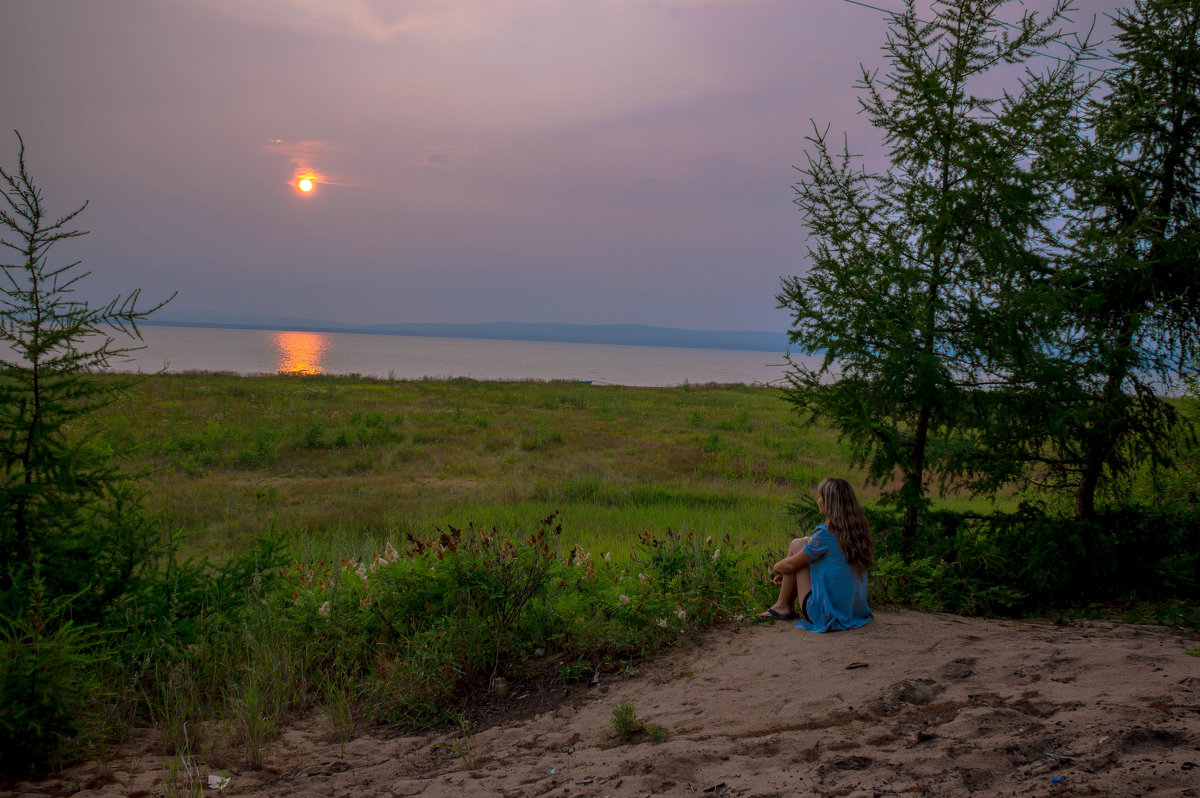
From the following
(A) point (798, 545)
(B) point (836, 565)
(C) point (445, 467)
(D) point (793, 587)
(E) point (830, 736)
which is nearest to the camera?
(E) point (830, 736)

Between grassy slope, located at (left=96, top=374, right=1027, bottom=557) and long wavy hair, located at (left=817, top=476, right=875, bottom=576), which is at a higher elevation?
long wavy hair, located at (left=817, top=476, right=875, bottom=576)

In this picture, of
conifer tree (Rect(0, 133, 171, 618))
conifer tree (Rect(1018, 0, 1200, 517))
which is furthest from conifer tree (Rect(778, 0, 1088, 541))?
conifer tree (Rect(0, 133, 171, 618))

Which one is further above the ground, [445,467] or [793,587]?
[793,587]

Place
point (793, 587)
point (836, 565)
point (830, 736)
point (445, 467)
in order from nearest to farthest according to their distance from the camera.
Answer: point (830, 736) < point (836, 565) < point (793, 587) < point (445, 467)

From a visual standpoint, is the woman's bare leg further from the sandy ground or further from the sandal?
the sandy ground

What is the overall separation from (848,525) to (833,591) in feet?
1.68

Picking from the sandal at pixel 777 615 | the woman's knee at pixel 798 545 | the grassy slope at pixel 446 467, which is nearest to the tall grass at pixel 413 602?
the grassy slope at pixel 446 467

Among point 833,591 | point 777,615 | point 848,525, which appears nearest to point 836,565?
point 833,591

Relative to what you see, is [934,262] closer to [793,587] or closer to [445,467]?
[793,587]

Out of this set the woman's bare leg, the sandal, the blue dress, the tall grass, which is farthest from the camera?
the sandal

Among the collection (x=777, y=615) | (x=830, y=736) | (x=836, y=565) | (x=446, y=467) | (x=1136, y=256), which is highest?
(x=1136, y=256)

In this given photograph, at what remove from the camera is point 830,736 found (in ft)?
10.6

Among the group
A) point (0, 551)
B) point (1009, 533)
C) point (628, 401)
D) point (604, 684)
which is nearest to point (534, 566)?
point (604, 684)

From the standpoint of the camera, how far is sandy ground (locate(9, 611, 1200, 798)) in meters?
2.71
